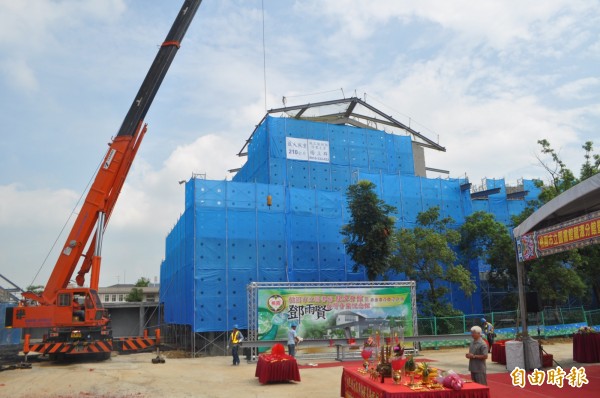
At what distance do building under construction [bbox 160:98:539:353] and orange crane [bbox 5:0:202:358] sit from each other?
6.11 metres

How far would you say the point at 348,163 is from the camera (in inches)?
1266

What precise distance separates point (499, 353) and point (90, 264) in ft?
48.3

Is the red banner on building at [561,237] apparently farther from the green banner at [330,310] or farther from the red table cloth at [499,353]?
the green banner at [330,310]

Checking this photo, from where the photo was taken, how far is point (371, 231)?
78.2 ft

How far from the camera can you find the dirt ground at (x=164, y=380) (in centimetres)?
1139

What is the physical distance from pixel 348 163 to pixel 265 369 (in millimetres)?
21297

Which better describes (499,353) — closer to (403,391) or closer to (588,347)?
(588,347)

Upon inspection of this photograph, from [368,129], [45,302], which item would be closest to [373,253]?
[368,129]

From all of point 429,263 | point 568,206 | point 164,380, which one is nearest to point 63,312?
point 164,380

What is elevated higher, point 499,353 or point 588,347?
point 588,347

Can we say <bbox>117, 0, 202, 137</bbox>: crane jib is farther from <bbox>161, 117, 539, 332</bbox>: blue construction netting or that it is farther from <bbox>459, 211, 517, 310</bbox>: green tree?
<bbox>459, 211, 517, 310</bbox>: green tree

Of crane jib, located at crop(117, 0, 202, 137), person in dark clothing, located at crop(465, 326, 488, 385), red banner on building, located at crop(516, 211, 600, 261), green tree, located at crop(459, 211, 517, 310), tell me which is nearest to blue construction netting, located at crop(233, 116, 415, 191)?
green tree, located at crop(459, 211, 517, 310)

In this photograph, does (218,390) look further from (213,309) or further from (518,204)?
(518,204)

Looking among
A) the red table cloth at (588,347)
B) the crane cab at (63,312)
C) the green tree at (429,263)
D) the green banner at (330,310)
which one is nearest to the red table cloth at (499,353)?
the red table cloth at (588,347)
